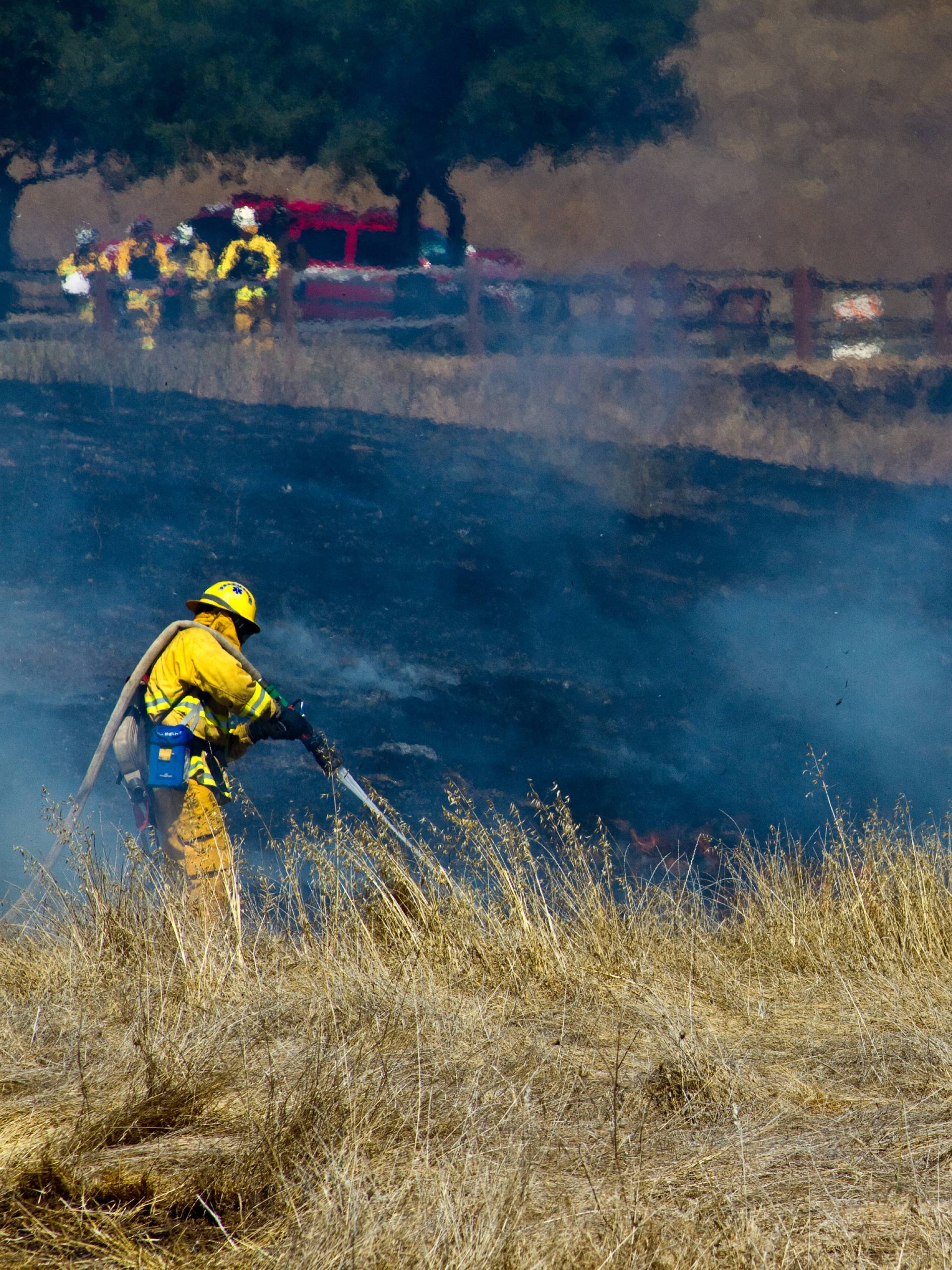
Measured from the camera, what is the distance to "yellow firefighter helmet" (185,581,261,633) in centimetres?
491

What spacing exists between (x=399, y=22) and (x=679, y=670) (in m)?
9.21

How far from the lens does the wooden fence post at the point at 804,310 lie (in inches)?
571

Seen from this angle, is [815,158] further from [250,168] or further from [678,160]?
[250,168]

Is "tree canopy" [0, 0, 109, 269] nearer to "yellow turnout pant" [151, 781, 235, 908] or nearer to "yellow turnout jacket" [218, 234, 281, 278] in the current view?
"yellow turnout jacket" [218, 234, 281, 278]

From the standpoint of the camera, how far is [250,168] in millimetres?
18062

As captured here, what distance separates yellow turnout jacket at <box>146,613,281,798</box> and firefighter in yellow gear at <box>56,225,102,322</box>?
12435 millimetres

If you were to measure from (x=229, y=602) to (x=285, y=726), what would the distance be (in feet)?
1.77

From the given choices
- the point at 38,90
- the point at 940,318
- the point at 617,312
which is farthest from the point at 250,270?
the point at 940,318

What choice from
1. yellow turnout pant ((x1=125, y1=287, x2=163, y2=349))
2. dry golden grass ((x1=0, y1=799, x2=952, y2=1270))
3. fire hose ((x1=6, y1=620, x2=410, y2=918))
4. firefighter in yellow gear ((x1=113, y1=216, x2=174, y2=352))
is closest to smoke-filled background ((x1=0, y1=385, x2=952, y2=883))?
yellow turnout pant ((x1=125, y1=287, x2=163, y2=349))

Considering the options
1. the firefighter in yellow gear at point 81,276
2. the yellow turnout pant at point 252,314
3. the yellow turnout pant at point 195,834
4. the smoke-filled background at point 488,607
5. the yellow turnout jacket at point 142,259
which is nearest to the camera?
the yellow turnout pant at point 195,834

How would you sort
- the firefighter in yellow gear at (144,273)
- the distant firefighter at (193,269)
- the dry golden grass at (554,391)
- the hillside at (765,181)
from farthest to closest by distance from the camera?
1. the hillside at (765,181)
2. the distant firefighter at (193,269)
3. the firefighter in yellow gear at (144,273)
4. the dry golden grass at (554,391)

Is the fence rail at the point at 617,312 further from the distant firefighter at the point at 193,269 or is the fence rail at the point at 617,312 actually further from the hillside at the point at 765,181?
the hillside at the point at 765,181

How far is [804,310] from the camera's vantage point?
574 inches

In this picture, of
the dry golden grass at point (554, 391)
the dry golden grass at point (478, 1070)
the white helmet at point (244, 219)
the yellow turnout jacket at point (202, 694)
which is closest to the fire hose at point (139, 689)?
the yellow turnout jacket at point (202, 694)
